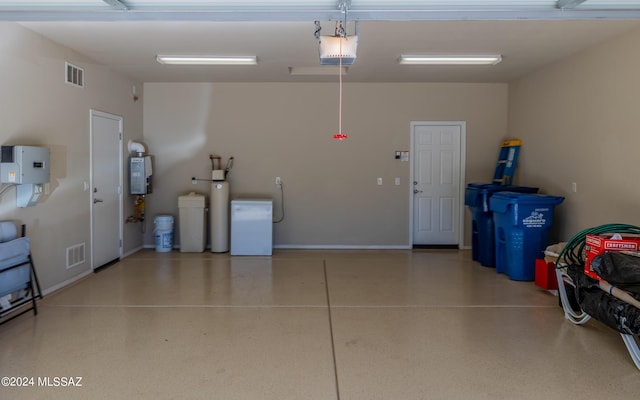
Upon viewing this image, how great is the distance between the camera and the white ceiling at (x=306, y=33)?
3082 mm

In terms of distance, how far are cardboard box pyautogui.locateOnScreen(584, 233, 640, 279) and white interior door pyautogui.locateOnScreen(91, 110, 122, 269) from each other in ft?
17.7

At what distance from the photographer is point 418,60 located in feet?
19.0

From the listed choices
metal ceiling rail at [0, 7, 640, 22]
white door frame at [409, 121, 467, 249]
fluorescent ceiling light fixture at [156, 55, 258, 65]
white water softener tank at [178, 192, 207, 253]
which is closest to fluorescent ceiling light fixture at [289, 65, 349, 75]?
fluorescent ceiling light fixture at [156, 55, 258, 65]

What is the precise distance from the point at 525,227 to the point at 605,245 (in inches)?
74.4

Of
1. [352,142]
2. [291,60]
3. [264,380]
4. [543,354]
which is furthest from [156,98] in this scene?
[543,354]

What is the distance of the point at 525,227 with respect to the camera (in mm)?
5363

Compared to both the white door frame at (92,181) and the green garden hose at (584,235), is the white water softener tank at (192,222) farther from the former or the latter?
the green garden hose at (584,235)

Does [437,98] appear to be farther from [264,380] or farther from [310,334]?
[264,380]

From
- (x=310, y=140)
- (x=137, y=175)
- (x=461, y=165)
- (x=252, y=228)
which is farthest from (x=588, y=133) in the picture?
(x=137, y=175)

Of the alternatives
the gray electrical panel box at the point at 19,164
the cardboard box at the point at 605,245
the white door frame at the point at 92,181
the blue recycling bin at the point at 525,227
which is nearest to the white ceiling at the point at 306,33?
the white door frame at the point at 92,181

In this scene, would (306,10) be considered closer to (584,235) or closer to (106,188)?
(584,235)

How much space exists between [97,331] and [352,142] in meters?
4.79

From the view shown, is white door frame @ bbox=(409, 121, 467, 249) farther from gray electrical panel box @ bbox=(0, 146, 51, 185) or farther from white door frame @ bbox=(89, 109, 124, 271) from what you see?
gray electrical panel box @ bbox=(0, 146, 51, 185)

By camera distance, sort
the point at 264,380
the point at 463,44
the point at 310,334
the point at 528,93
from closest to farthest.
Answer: the point at 264,380 → the point at 310,334 → the point at 463,44 → the point at 528,93
